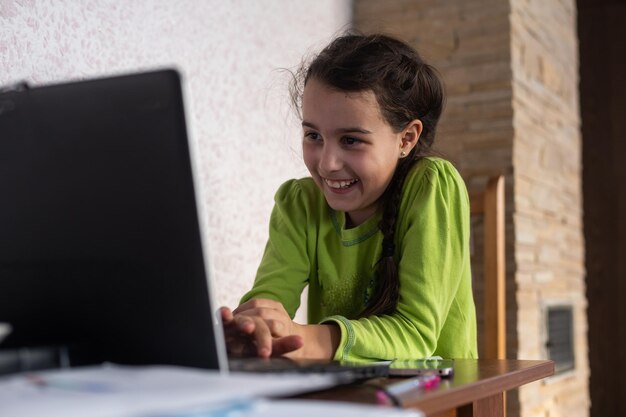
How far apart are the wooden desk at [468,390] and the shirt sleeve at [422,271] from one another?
0.09m

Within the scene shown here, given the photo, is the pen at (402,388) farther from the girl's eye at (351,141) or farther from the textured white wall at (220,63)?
the textured white wall at (220,63)

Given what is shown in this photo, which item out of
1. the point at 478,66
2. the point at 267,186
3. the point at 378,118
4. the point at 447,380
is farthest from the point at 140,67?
the point at 447,380

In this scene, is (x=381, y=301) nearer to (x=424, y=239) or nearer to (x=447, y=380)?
(x=424, y=239)

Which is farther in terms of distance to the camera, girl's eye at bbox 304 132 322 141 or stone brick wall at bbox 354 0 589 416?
stone brick wall at bbox 354 0 589 416

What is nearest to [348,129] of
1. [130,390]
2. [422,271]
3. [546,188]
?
[422,271]

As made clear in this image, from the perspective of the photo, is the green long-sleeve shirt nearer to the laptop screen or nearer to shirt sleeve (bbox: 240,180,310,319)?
shirt sleeve (bbox: 240,180,310,319)

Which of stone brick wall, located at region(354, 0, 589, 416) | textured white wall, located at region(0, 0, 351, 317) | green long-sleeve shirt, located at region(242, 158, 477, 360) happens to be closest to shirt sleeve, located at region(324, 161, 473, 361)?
green long-sleeve shirt, located at region(242, 158, 477, 360)

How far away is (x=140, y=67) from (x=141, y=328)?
1403 mm

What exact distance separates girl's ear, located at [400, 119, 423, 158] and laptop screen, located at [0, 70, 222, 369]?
78 cm

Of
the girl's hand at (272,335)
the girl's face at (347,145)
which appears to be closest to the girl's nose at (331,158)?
the girl's face at (347,145)

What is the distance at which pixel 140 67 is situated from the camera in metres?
1.91

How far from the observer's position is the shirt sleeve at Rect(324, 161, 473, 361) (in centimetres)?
95

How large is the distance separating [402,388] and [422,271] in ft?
1.47

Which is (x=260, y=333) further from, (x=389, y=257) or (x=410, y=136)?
(x=410, y=136)
